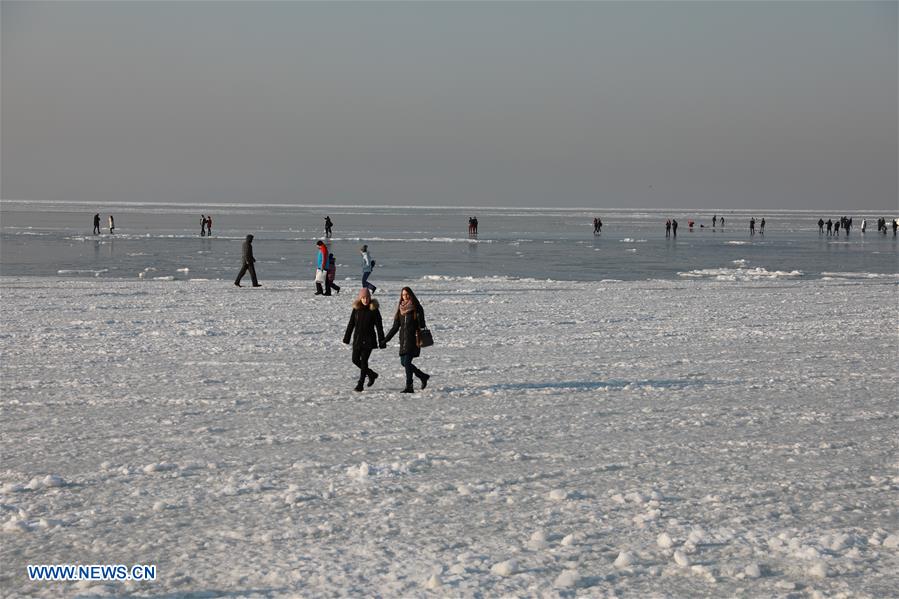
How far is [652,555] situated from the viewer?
19.5ft

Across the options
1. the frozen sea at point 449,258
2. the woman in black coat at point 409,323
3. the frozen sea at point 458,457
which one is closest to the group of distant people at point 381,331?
the woman in black coat at point 409,323

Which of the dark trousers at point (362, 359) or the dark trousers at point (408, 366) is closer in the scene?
the dark trousers at point (408, 366)

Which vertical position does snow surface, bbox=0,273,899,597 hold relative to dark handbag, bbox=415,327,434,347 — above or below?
below

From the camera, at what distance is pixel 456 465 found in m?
7.86

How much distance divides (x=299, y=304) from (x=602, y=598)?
16.1 m

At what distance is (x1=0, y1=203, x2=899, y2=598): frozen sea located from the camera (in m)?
5.73

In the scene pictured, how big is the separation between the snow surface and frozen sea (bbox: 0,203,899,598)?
29 mm

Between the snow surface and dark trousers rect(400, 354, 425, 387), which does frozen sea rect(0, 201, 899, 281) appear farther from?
dark trousers rect(400, 354, 425, 387)

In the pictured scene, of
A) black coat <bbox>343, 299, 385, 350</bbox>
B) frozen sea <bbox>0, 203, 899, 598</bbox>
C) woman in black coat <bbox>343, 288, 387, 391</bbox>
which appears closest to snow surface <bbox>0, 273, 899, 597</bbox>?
frozen sea <bbox>0, 203, 899, 598</bbox>

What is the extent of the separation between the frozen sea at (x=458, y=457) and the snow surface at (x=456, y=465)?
0.03 meters

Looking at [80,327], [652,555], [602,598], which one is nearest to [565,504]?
[652,555]

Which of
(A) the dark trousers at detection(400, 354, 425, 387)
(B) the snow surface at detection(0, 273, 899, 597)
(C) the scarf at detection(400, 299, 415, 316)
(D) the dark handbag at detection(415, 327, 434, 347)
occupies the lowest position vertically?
(B) the snow surface at detection(0, 273, 899, 597)

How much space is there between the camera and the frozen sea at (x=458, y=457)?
225 inches

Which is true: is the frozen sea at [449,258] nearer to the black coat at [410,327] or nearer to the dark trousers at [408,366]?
the dark trousers at [408,366]
